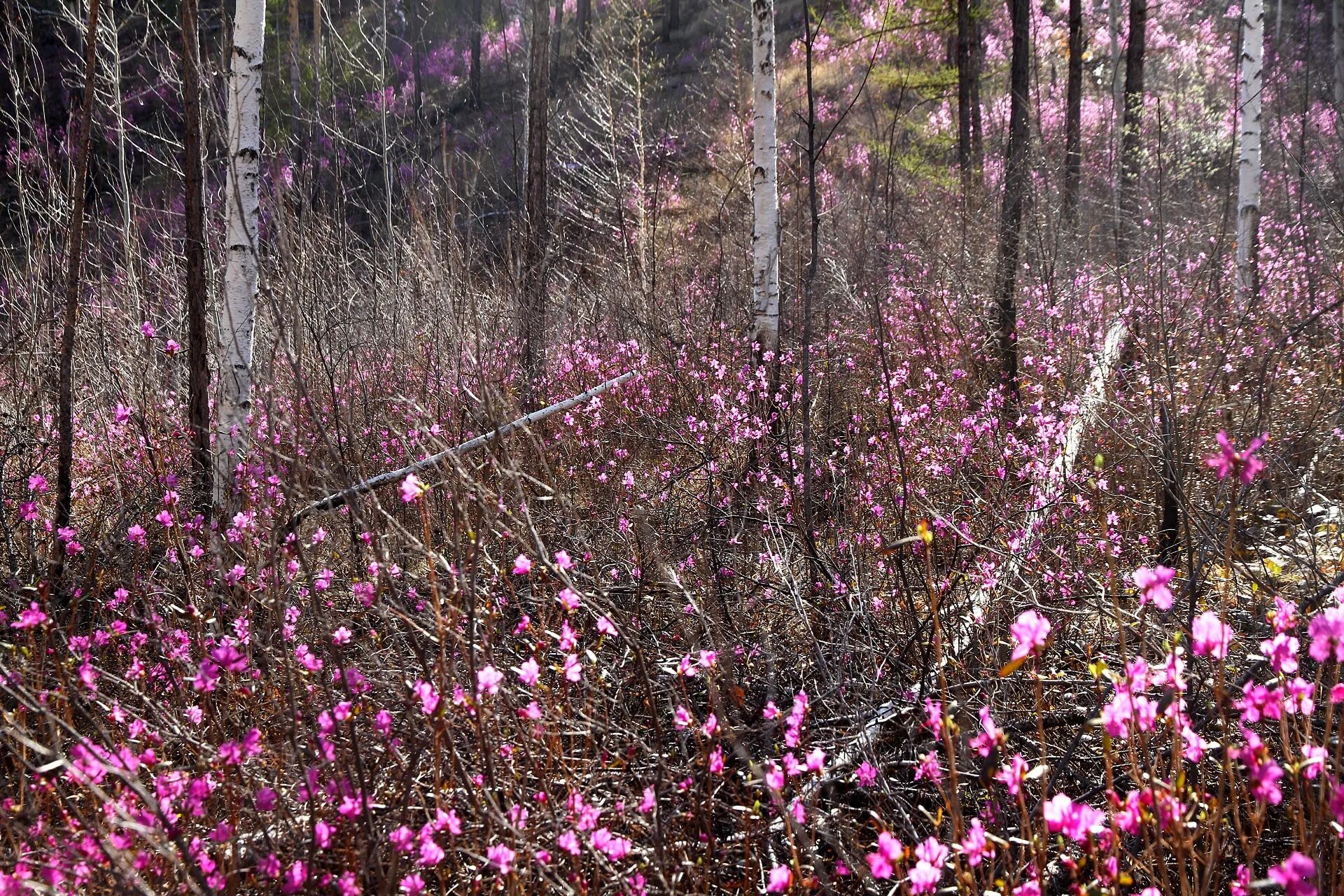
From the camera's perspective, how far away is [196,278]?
14.2ft

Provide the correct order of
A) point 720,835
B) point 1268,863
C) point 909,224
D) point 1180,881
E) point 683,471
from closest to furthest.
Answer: point 1180,881 < point 1268,863 < point 720,835 < point 683,471 < point 909,224

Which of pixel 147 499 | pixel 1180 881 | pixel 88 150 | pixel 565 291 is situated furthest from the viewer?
pixel 565 291

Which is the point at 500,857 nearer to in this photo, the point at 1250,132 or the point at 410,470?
the point at 410,470

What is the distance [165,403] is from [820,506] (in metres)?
3.84

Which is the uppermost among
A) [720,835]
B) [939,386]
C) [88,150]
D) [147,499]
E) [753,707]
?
[88,150]

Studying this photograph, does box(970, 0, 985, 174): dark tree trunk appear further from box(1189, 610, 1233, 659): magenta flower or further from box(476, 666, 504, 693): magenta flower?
box(476, 666, 504, 693): magenta flower

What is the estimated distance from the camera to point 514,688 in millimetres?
2586

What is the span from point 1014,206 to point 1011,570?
5.06 m

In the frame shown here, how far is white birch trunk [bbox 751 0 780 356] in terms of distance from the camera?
18.9 ft

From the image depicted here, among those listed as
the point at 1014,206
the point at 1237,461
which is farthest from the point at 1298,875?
the point at 1014,206

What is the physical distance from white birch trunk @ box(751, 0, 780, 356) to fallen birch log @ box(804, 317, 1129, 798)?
2038 mm

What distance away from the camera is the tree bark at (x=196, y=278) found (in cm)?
420

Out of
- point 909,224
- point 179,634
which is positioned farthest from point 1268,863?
point 909,224

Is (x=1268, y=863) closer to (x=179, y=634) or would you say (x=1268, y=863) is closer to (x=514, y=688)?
(x=514, y=688)
